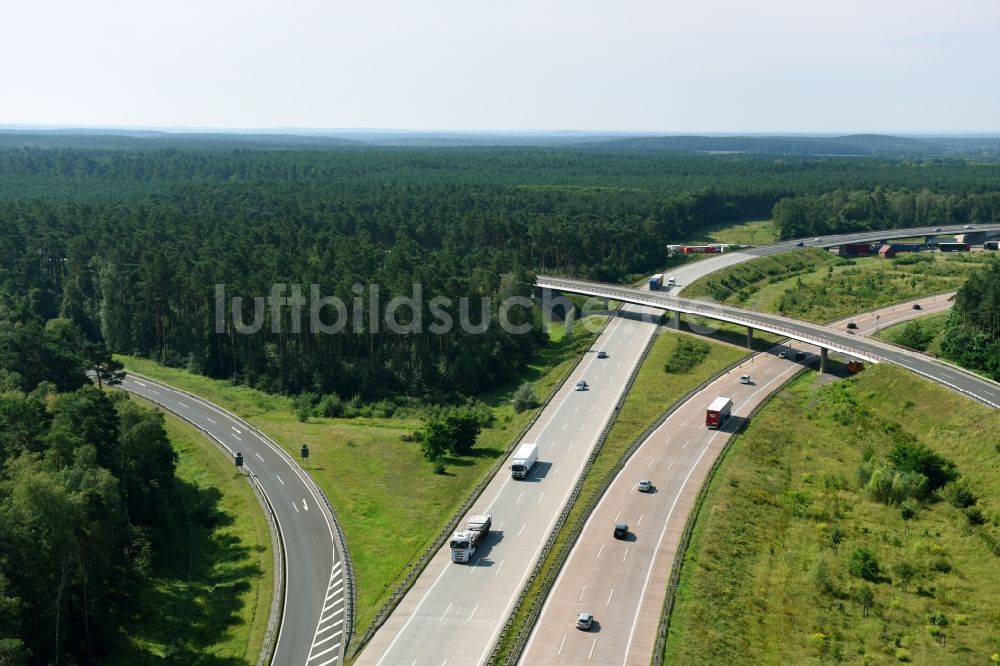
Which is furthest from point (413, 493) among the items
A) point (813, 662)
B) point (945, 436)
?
point (945, 436)

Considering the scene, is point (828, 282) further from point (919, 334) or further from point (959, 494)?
point (959, 494)

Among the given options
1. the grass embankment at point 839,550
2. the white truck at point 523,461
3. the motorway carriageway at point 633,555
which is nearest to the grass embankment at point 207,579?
the motorway carriageway at point 633,555

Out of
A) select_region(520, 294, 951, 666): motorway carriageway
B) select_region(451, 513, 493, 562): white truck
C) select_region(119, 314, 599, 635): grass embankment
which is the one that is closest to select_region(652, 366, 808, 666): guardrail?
select_region(520, 294, 951, 666): motorway carriageway

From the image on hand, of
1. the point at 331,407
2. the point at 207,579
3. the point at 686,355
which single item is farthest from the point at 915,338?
the point at 207,579

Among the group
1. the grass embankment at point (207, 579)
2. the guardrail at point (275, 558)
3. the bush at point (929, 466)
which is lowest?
the grass embankment at point (207, 579)

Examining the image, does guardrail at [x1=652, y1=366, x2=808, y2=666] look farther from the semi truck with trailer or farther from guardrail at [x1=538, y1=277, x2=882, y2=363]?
guardrail at [x1=538, y1=277, x2=882, y2=363]

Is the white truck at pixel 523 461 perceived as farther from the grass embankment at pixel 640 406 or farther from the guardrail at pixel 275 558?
the guardrail at pixel 275 558
